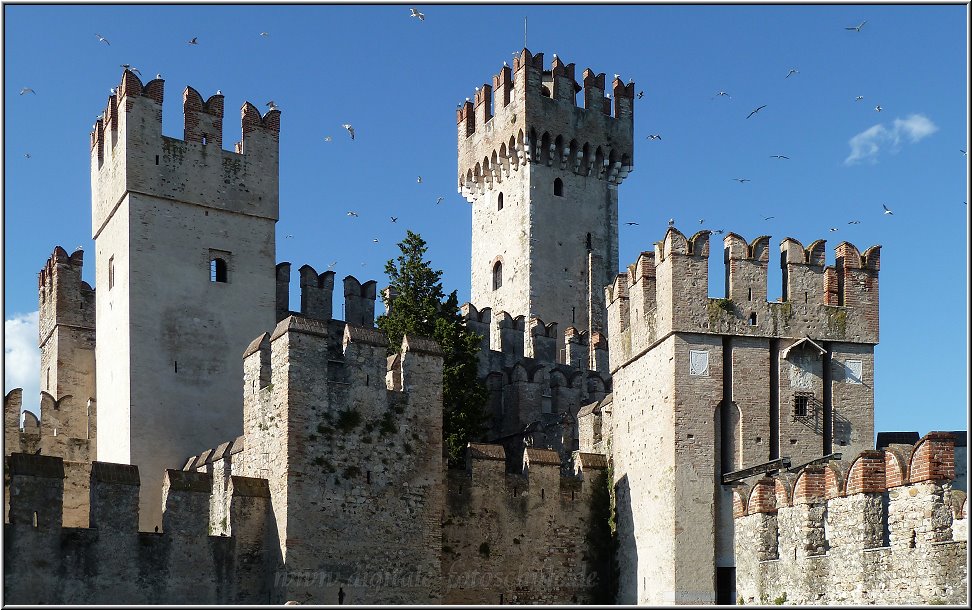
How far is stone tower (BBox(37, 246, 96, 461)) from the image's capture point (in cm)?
4097

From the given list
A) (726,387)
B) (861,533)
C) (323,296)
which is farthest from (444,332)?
(861,533)

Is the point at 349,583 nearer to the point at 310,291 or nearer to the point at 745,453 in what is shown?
the point at 745,453

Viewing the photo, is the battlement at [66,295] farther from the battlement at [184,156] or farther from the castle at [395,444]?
the battlement at [184,156]

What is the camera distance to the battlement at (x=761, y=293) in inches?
1260

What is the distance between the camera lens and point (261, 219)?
40.1m

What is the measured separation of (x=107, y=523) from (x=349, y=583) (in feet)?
16.5

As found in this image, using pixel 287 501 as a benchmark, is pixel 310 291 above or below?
above

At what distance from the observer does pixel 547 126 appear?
195 feet

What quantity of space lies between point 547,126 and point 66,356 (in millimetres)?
24047

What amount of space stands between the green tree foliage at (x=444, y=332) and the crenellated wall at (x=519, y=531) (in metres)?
4.26

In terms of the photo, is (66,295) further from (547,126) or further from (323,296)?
(547,126)

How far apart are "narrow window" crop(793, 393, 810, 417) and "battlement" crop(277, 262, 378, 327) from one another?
15346 mm

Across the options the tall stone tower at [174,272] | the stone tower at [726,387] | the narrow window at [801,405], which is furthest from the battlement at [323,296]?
the narrow window at [801,405]

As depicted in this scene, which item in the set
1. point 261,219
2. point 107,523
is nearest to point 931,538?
point 107,523
